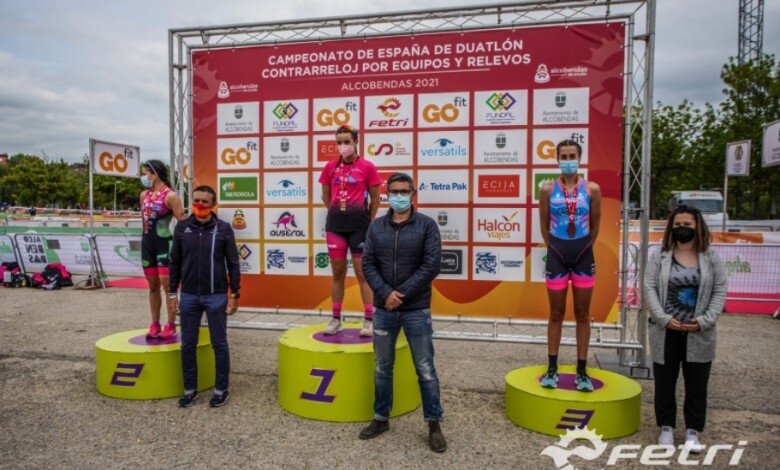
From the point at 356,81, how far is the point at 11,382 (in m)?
4.65

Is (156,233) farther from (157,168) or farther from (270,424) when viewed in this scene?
(270,424)

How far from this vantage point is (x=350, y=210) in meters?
5.16

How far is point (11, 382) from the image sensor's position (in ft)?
17.6

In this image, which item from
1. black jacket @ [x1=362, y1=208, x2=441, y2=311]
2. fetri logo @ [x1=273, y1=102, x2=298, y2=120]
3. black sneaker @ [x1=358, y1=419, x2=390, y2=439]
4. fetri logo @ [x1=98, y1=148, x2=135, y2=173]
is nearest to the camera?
black jacket @ [x1=362, y1=208, x2=441, y2=311]

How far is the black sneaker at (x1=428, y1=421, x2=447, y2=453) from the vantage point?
12.7ft

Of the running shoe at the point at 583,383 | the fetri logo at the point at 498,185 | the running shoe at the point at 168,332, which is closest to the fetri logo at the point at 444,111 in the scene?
the fetri logo at the point at 498,185

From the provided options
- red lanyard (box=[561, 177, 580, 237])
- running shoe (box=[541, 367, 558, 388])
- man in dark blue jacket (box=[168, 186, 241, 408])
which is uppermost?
red lanyard (box=[561, 177, 580, 237])

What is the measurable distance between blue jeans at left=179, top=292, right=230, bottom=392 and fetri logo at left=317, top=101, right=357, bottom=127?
2.51 metres

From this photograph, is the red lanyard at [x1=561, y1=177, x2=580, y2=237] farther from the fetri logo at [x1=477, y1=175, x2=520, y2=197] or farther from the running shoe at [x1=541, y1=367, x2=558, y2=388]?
the fetri logo at [x1=477, y1=175, x2=520, y2=197]

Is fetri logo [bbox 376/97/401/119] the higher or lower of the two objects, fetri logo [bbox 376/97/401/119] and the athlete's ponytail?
the higher

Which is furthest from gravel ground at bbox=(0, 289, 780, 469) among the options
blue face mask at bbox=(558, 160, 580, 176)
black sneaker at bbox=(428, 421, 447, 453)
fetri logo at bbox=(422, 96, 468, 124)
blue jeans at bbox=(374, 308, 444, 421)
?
fetri logo at bbox=(422, 96, 468, 124)

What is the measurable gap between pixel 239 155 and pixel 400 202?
11.3 ft

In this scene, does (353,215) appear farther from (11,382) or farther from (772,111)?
(772,111)

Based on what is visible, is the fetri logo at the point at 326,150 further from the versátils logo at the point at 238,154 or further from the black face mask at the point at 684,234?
the black face mask at the point at 684,234
